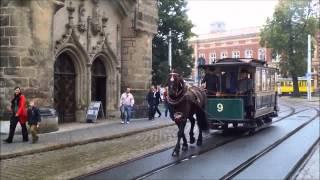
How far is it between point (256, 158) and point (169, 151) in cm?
241

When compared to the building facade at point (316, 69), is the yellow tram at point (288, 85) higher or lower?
lower

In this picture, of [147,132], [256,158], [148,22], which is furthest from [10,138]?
[148,22]

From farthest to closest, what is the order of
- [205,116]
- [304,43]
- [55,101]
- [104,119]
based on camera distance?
[304,43]
[104,119]
[55,101]
[205,116]

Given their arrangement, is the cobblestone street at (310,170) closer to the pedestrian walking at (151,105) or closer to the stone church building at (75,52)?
→ the stone church building at (75,52)

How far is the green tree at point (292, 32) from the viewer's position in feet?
234

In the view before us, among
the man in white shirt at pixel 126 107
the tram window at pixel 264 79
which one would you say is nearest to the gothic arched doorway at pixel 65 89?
the man in white shirt at pixel 126 107

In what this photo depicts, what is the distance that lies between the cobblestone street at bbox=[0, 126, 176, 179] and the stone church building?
4.33 m

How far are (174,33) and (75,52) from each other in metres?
26.9

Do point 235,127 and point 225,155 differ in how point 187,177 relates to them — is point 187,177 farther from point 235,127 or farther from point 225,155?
point 235,127

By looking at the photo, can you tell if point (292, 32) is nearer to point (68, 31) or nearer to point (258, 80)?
point (68, 31)

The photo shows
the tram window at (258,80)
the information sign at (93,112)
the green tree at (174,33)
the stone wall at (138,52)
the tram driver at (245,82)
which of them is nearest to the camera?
the tram driver at (245,82)

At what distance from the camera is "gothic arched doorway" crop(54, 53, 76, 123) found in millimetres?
23453

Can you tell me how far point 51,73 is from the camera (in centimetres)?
2012

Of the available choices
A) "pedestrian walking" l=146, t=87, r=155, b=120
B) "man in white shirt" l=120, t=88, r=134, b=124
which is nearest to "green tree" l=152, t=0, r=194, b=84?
"pedestrian walking" l=146, t=87, r=155, b=120
